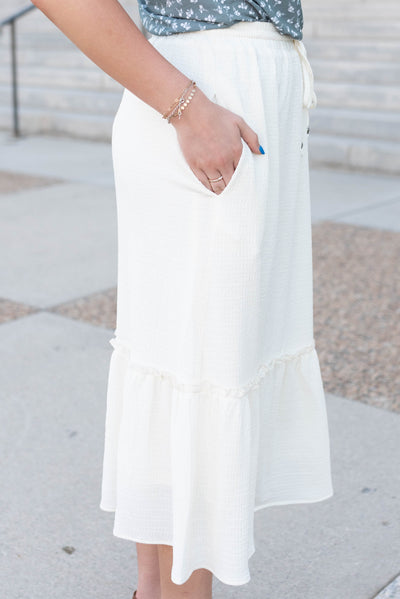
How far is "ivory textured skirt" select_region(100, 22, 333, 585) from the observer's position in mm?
1687

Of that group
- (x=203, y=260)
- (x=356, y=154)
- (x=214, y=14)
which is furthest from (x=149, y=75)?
(x=356, y=154)

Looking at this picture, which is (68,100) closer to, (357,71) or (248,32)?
(357,71)

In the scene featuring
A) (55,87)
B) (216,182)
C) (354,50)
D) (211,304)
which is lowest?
(55,87)

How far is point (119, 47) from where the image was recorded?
1591 mm

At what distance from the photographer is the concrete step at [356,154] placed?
7195 mm

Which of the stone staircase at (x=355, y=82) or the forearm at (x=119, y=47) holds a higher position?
the forearm at (x=119, y=47)

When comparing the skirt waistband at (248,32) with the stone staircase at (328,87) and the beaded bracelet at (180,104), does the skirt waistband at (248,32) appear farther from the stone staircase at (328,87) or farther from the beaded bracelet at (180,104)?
the stone staircase at (328,87)

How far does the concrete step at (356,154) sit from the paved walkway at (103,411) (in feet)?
2.66

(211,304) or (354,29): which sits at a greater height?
(211,304)

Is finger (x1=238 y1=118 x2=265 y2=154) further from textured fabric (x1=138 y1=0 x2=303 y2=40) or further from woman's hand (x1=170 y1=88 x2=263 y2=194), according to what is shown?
textured fabric (x1=138 y1=0 x2=303 y2=40)

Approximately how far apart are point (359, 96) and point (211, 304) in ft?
22.4

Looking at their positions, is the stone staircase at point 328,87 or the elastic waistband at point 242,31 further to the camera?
the stone staircase at point 328,87

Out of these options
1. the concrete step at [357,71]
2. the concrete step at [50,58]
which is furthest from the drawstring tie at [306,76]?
the concrete step at [50,58]

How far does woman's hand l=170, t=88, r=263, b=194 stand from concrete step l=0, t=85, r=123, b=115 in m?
7.84
